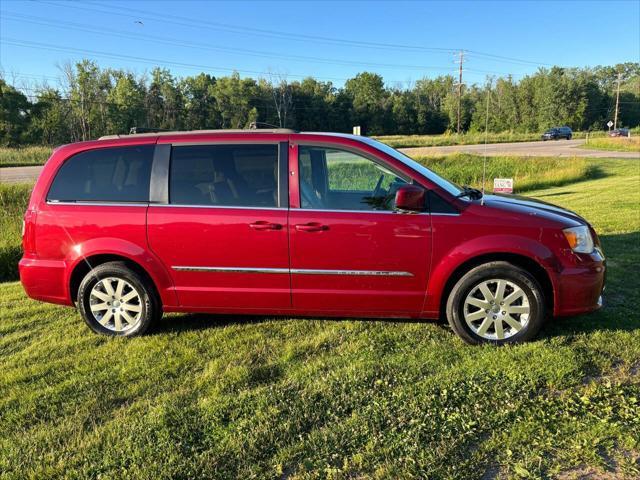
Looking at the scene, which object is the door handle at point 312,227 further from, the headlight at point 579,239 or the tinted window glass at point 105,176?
the headlight at point 579,239

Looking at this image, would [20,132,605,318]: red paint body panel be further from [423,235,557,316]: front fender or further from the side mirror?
the side mirror

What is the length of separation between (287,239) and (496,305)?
6.08ft

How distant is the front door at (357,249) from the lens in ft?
12.8

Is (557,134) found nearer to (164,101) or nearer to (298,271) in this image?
(164,101)

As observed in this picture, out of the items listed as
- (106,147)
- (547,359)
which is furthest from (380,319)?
(106,147)

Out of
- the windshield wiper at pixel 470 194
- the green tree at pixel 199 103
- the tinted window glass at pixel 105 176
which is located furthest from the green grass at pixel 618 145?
the green tree at pixel 199 103

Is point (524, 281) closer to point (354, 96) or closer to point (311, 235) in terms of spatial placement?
point (311, 235)

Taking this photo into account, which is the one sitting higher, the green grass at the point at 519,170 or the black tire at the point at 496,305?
the green grass at the point at 519,170

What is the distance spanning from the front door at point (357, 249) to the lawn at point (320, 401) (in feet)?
1.12

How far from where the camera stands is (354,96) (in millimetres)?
88500

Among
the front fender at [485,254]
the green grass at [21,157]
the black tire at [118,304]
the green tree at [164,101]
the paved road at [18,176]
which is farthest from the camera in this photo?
the green tree at [164,101]

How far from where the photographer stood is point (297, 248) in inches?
158

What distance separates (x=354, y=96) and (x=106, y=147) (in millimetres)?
88571

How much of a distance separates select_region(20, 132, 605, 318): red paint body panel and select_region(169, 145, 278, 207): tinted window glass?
0.10 m
